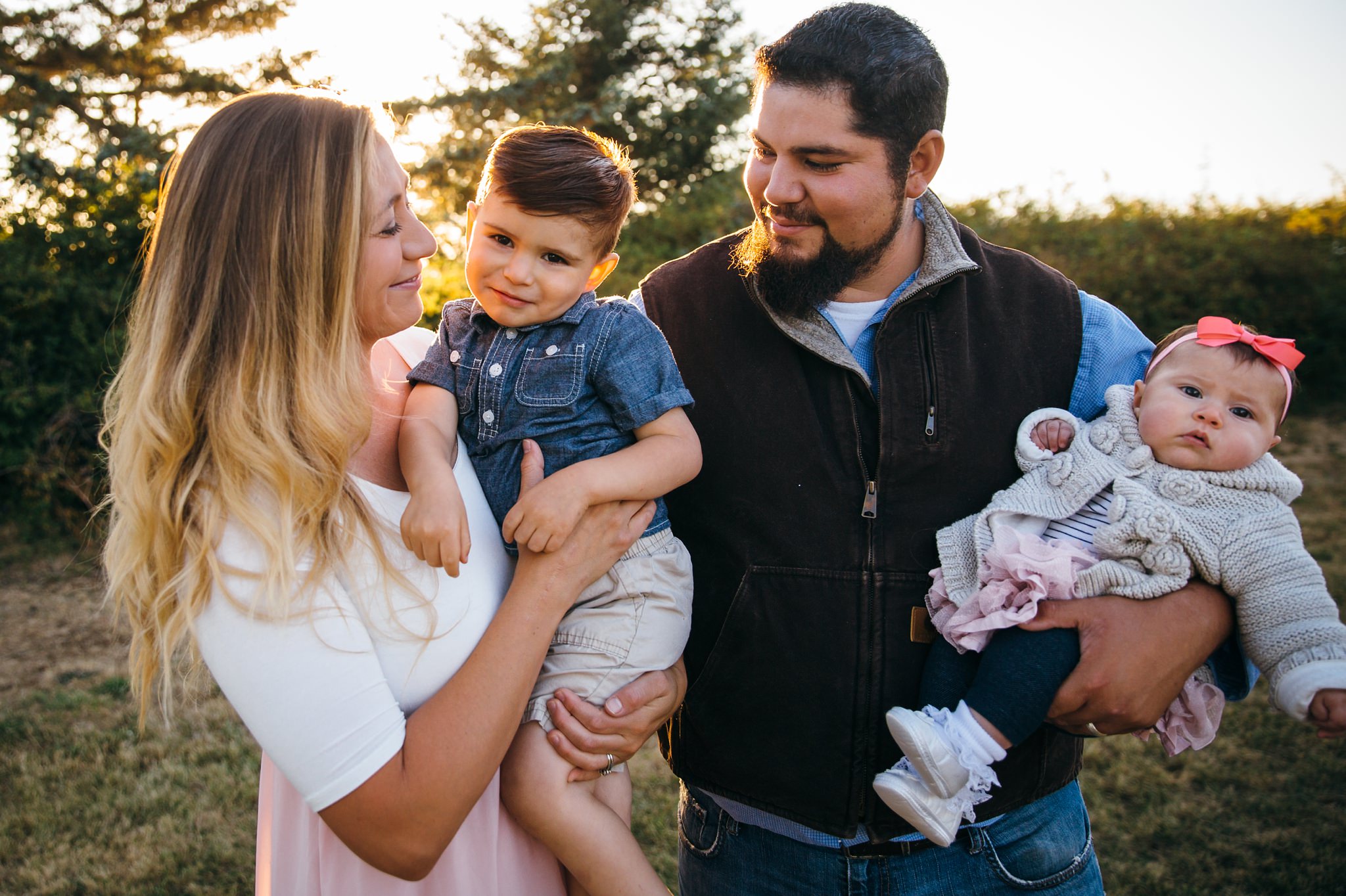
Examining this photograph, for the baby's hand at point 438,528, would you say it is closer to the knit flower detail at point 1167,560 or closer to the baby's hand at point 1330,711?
the knit flower detail at point 1167,560

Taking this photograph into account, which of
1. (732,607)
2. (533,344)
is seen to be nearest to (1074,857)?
(732,607)

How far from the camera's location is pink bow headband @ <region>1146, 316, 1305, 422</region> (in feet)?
6.19

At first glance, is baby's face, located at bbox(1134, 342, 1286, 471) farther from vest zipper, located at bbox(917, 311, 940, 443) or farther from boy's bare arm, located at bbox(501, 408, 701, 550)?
boy's bare arm, located at bbox(501, 408, 701, 550)

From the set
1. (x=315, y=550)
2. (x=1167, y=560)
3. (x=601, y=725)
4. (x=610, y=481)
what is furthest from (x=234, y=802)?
(x=1167, y=560)

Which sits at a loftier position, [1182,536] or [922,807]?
[1182,536]

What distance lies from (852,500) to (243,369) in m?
1.20

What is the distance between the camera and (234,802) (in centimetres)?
402

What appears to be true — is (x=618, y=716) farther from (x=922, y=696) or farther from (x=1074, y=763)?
(x=1074, y=763)

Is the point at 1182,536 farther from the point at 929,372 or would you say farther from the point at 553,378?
the point at 553,378

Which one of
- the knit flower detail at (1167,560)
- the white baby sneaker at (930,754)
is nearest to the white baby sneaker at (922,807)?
the white baby sneaker at (930,754)

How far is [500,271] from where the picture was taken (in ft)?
6.06

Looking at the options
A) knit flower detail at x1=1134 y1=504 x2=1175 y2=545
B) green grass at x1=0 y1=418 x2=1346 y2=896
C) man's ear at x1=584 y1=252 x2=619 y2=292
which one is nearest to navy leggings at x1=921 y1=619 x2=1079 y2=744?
knit flower detail at x1=1134 y1=504 x2=1175 y2=545

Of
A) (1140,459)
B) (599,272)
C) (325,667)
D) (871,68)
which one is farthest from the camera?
(871,68)

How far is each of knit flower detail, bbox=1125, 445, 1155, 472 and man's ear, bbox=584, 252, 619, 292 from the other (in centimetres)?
115
